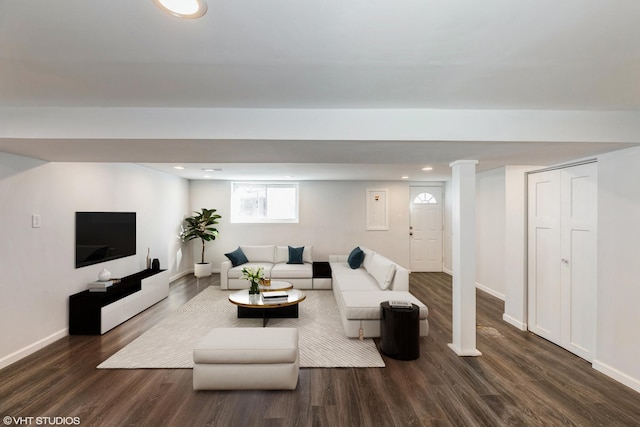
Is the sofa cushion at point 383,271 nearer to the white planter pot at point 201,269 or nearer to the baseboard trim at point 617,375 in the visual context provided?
the baseboard trim at point 617,375

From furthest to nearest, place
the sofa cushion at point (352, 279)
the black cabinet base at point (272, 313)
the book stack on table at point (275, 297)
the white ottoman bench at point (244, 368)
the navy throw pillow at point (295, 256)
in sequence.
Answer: the navy throw pillow at point (295, 256), the sofa cushion at point (352, 279), the black cabinet base at point (272, 313), the book stack on table at point (275, 297), the white ottoman bench at point (244, 368)

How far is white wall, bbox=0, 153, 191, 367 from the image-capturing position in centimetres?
285

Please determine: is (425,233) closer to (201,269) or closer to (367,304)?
(367,304)

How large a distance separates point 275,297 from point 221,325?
0.81m

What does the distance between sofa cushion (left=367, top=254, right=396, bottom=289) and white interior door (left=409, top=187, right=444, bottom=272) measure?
2702 millimetres

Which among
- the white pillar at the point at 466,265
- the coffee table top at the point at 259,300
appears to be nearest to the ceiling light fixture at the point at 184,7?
the white pillar at the point at 466,265

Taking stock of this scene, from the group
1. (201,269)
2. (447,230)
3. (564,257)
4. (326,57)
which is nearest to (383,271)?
(564,257)

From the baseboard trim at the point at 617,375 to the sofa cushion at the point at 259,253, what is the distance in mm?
5326

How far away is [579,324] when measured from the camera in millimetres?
3109

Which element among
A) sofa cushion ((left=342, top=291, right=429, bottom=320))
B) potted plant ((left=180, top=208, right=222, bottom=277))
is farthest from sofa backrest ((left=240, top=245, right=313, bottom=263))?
sofa cushion ((left=342, top=291, right=429, bottom=320))

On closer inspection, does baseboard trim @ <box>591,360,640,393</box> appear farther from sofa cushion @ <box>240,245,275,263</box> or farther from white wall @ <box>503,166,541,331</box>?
sofa cushion @ <box>240,245,275,263</box>

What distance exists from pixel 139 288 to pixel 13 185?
6.73 ft

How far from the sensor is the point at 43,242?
3223mm

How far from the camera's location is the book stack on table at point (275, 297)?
12.6ft
